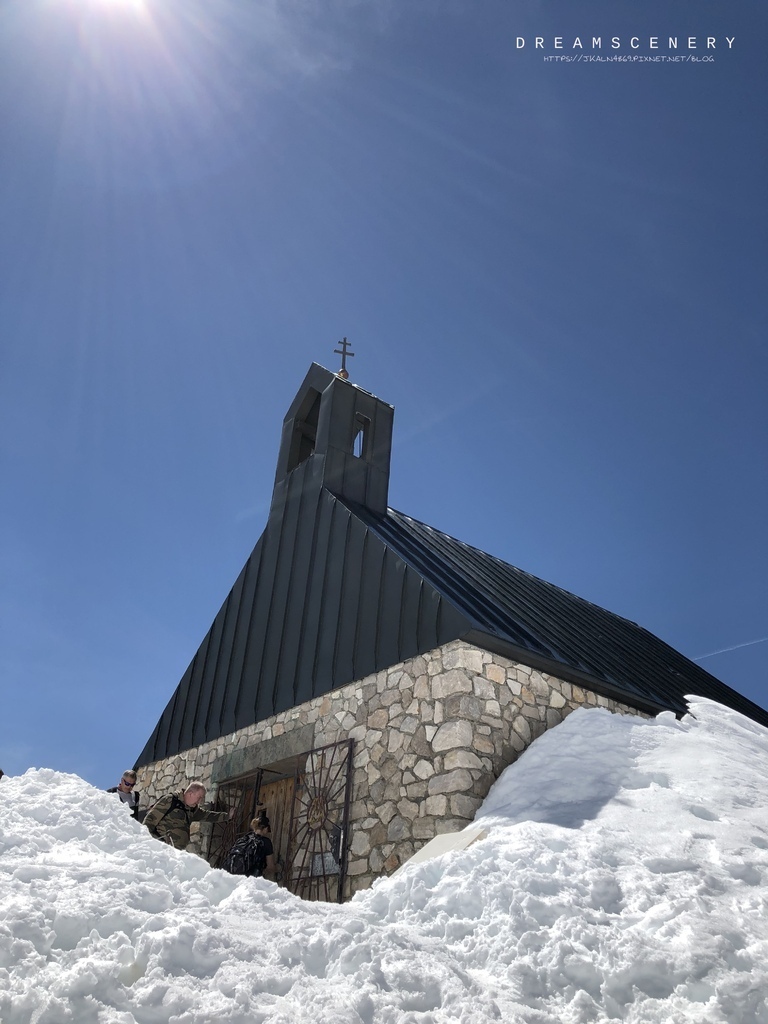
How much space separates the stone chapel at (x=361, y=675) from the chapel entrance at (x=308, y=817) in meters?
0.02

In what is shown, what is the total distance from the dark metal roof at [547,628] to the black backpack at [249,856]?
2.81 metres

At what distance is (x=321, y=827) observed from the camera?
816 cm

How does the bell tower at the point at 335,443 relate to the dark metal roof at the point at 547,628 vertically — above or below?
above

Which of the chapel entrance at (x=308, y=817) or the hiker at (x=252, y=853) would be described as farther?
the chapel entrance at (x=308, y=817)

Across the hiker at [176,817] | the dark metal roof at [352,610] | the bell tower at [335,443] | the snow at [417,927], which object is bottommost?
the snow at [417,927]

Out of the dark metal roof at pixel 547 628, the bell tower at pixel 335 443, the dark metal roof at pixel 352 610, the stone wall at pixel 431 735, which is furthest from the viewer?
the bell tower at pixel 335 443

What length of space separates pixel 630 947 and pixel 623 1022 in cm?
45

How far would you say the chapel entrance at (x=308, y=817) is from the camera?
7.89 metres

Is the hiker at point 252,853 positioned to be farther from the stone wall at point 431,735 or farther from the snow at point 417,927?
the snow at point 417,927

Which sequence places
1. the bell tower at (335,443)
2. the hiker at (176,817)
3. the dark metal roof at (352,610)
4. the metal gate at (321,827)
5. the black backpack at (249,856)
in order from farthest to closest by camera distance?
the bell tower at (335,443), the dark metal roof at (352,610), the metal gate at (321,827), the hiker at (176,817), the black backpack at (249,856)

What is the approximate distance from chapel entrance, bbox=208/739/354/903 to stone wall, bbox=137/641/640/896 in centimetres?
17

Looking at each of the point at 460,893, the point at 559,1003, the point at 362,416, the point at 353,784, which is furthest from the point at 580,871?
the point at 362,416

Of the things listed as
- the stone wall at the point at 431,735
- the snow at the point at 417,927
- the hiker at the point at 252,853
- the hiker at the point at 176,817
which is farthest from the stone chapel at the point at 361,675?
the snow at the point at 417,927

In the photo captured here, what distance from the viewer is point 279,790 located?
9.73 meters
